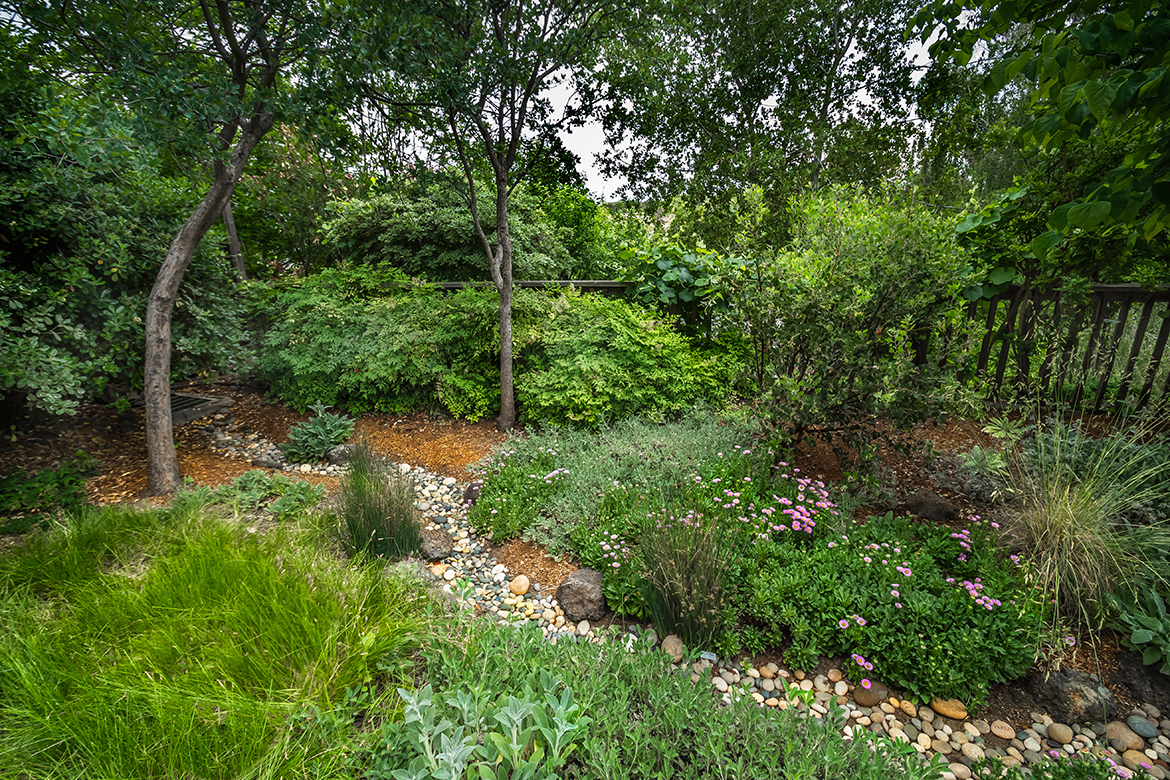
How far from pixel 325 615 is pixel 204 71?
143 inches

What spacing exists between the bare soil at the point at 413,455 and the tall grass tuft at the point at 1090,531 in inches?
10.3

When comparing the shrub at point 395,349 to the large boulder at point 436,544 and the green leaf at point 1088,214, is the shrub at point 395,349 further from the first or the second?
the green leaf at point 1088,214

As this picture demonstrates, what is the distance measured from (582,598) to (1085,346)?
464 cm

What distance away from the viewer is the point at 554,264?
6.55 m

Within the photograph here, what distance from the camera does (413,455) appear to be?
189 inches

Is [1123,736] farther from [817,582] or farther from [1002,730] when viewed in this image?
[817,582]

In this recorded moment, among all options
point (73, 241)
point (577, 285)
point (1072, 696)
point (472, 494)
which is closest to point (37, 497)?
point (73, 241)

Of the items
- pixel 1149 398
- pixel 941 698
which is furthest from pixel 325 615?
pixel 1149 398

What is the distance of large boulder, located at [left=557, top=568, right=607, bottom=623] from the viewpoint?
8.96 ft

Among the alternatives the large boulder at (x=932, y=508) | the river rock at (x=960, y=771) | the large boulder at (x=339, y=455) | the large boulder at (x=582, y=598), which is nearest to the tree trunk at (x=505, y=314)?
the large boulder at (x=339, y=455)

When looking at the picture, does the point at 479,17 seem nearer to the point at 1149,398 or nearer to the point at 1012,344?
the point at 1012,344

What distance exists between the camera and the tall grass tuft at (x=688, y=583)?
237 centimetres

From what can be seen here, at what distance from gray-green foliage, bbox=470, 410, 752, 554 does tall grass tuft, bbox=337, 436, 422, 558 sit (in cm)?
60

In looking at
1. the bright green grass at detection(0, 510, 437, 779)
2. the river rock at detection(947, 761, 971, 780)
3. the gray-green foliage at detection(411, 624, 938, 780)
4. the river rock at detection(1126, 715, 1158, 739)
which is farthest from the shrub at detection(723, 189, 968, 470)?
the bright green grass at detection(0, 510, 437, 779)
